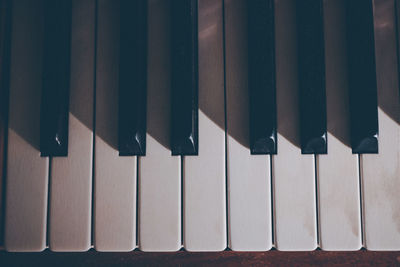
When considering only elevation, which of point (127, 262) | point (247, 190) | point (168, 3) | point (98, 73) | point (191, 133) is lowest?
point (127, 262)

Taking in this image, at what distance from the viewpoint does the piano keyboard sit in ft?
1.88

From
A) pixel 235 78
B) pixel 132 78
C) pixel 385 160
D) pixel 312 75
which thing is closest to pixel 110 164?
pixel 132 78

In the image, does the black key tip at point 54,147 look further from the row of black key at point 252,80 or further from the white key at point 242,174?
the white key at point 242,174

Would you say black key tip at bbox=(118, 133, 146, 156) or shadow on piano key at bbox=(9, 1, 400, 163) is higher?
shadow on piano key at bbox=(9, 1, 400, 163)

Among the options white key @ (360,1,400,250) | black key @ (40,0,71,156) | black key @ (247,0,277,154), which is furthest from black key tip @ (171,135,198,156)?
white key @ (360,1,400,250)

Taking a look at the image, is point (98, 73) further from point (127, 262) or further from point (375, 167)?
point (375, 167)

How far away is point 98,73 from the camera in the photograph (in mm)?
609

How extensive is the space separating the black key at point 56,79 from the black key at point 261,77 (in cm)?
34

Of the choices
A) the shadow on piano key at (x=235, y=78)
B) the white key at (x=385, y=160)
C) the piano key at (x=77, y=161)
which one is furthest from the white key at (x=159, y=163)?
→ the white key at (x=385, y=160)

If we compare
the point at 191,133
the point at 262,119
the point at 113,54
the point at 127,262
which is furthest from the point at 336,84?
the point at 127,262

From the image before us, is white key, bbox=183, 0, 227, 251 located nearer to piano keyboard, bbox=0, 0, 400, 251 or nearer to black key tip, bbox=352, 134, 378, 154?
piano keyboard, bbox=0, 0, 400, 251

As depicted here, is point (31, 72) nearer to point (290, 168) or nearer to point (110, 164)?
point (110, 164)

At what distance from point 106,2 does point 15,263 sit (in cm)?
54

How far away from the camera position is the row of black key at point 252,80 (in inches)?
22.3
